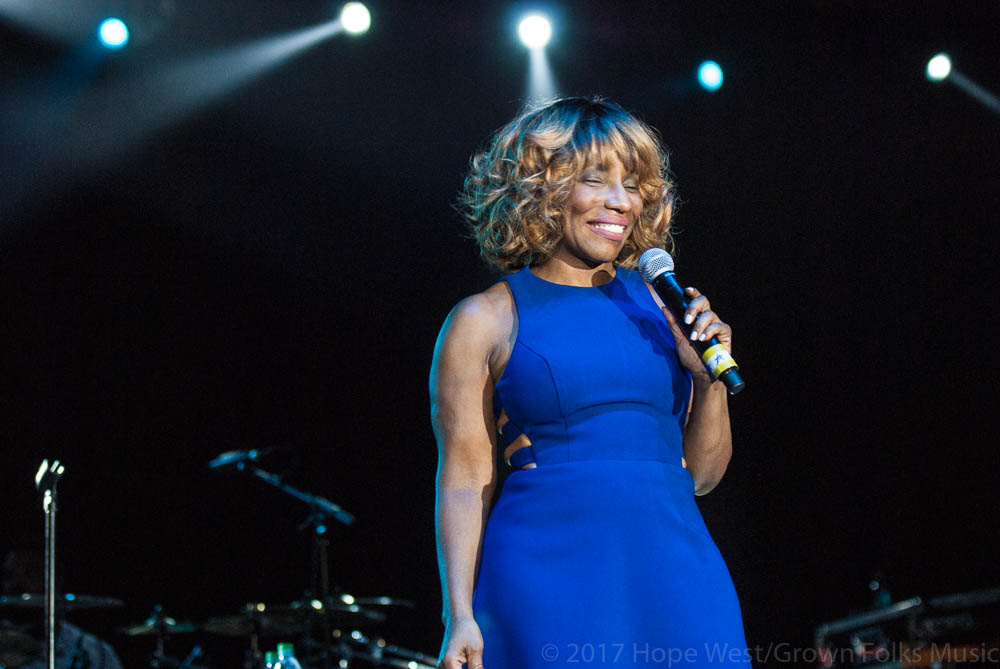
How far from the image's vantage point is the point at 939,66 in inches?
231

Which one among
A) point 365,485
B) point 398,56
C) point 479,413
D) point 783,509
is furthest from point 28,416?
point 479,413

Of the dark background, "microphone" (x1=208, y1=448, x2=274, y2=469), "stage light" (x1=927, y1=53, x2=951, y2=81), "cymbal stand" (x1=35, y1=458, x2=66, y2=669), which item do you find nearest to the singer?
→ "cymbal stand" (x1=35, y1=458, x2=66, y2=669)

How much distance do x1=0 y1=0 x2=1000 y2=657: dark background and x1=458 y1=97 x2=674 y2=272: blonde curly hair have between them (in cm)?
394

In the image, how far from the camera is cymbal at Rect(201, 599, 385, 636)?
5.05 m

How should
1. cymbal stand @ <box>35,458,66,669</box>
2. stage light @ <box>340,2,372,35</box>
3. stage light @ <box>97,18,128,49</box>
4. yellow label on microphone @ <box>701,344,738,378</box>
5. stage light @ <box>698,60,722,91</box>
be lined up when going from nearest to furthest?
yellow label on microphone @ <box>701,344,738,378</box>, cymbal stand @ <box>35,458,66,669</box>, stage light @ <box>97,18,128,49</box>, stage light @ <box>340,2,372,35</box>, stage light @ <box>698,60,722,91</box>

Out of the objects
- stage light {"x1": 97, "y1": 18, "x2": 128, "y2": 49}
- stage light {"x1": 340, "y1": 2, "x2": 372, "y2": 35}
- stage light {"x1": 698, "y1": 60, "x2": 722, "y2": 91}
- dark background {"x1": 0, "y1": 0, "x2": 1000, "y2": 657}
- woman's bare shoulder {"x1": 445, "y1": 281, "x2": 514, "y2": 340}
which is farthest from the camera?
stage light {"x1": 698, "y1": 60, "x2": 722, "y2": 91}

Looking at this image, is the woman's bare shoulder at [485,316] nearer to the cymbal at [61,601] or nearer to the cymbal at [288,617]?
the cymbal at [61,601]

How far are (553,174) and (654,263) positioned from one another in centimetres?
23

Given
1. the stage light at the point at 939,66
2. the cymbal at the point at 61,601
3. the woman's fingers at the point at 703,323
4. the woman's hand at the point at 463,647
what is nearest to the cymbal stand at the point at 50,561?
the cymbal at the point at 61,601

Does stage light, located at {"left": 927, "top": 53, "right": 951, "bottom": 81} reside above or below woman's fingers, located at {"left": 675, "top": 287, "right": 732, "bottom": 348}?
above

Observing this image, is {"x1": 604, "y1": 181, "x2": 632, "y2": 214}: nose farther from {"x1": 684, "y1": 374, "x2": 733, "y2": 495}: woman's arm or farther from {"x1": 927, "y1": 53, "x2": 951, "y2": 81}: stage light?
{"x1": 927, "y1": 53, "x2": 951, "y2": 81}: stage light

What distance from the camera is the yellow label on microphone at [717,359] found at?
1.60 m

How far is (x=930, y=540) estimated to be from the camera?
6.75 metres

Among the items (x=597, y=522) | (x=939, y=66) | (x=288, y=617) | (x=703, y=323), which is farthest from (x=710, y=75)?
(x=597, y=522)
